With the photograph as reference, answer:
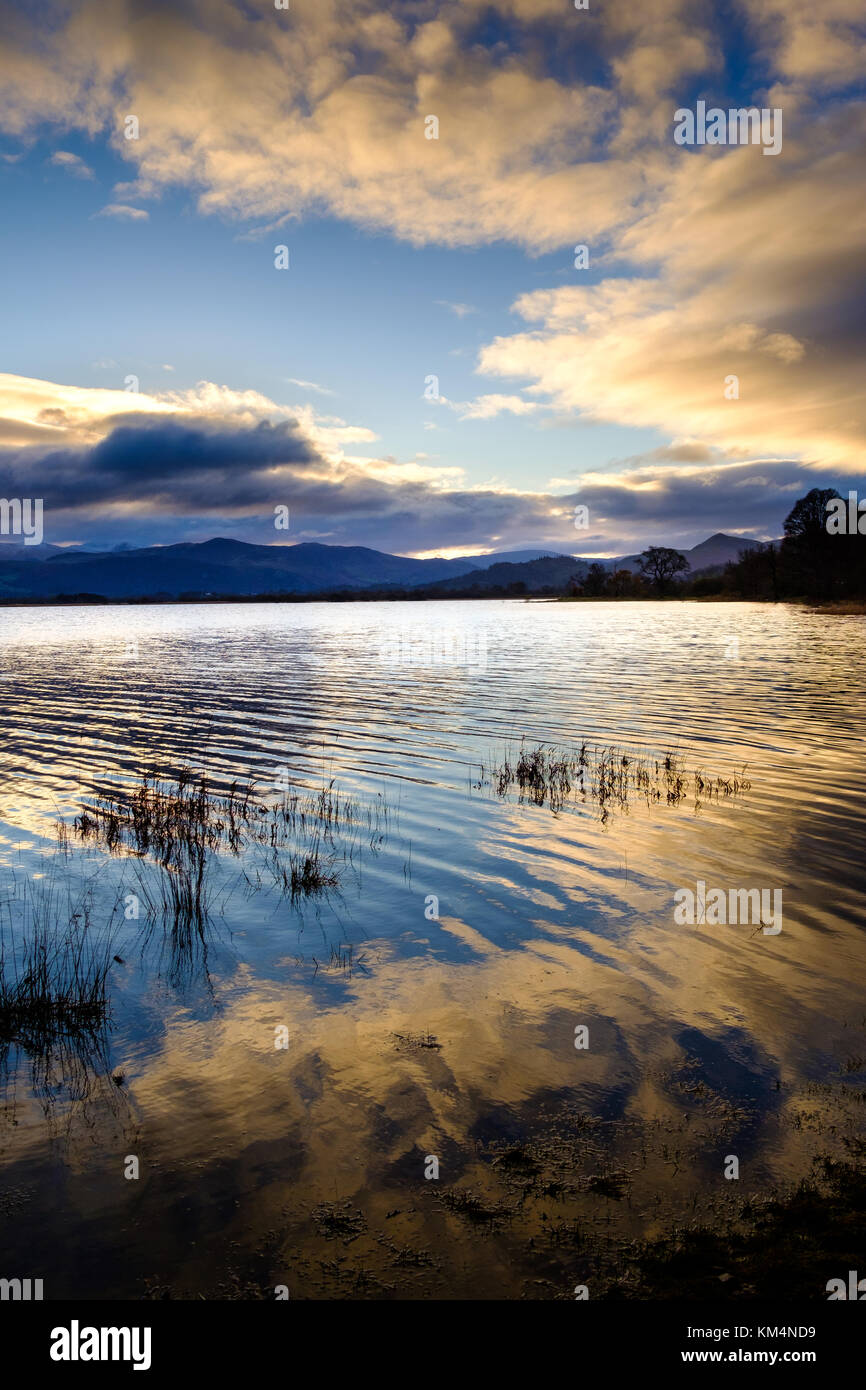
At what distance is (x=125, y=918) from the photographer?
40.6 ft

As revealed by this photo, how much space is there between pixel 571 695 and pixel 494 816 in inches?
858

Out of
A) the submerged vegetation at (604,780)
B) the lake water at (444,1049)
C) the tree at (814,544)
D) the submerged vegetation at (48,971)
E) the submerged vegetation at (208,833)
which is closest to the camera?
the lake water at (444,1049)

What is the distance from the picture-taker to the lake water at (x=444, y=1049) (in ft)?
18.8

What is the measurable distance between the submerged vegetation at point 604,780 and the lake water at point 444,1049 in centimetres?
38

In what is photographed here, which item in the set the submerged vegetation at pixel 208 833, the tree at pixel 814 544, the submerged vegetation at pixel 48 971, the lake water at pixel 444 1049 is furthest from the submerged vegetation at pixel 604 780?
the tree at pixel 814 544

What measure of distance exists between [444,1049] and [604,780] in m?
13.0

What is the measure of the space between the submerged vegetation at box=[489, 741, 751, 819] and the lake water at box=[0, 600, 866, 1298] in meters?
0.38

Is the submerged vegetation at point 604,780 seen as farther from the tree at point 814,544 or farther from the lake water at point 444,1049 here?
the tree at point 814,544

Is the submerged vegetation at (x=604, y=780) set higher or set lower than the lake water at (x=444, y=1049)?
higher

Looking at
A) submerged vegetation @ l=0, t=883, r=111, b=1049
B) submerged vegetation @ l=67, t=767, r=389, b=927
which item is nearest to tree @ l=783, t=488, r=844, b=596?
submerged vegetation @ l=67, t=767, r=389, b=927

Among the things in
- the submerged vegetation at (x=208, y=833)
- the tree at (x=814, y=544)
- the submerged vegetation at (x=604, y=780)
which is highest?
the tree at (x=814, y=544)

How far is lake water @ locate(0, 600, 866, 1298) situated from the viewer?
5.72 metres
